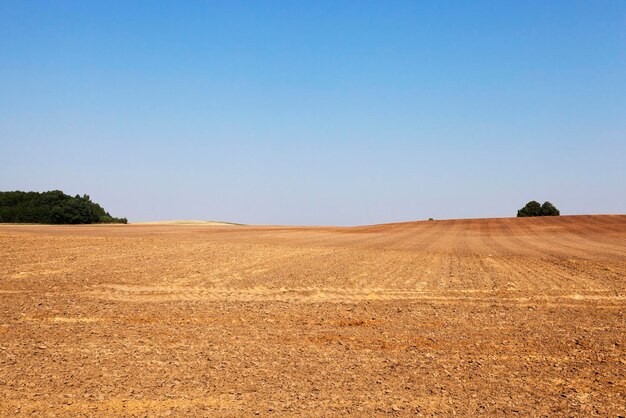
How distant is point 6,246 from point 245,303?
19.1 meters

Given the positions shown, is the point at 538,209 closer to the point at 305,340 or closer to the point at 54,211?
the point at 54,211

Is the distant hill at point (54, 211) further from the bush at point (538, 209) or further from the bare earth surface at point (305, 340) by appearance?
the bush at point (538, 209)

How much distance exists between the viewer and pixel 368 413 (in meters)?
6.88

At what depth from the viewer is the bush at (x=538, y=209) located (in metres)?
96.2

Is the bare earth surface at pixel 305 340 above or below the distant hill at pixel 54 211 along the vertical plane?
below

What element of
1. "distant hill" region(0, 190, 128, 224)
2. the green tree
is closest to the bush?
the green tree

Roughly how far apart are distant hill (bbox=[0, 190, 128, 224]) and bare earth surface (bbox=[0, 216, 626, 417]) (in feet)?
211

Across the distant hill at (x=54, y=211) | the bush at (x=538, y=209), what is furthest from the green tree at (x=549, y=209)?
the distant hill at (x=54, y=211)

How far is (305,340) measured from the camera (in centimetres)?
1059

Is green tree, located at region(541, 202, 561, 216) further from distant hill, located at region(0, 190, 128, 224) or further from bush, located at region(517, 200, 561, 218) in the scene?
distant hill, located at region(0, 190, 128, 224)

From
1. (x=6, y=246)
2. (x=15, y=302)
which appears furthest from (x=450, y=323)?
(x=6, y=246)

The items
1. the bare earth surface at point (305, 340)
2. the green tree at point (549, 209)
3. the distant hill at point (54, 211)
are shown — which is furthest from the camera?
the green tree at point (549, 209)

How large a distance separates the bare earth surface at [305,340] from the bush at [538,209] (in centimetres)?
7948

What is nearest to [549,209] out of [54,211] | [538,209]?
[538,209]
